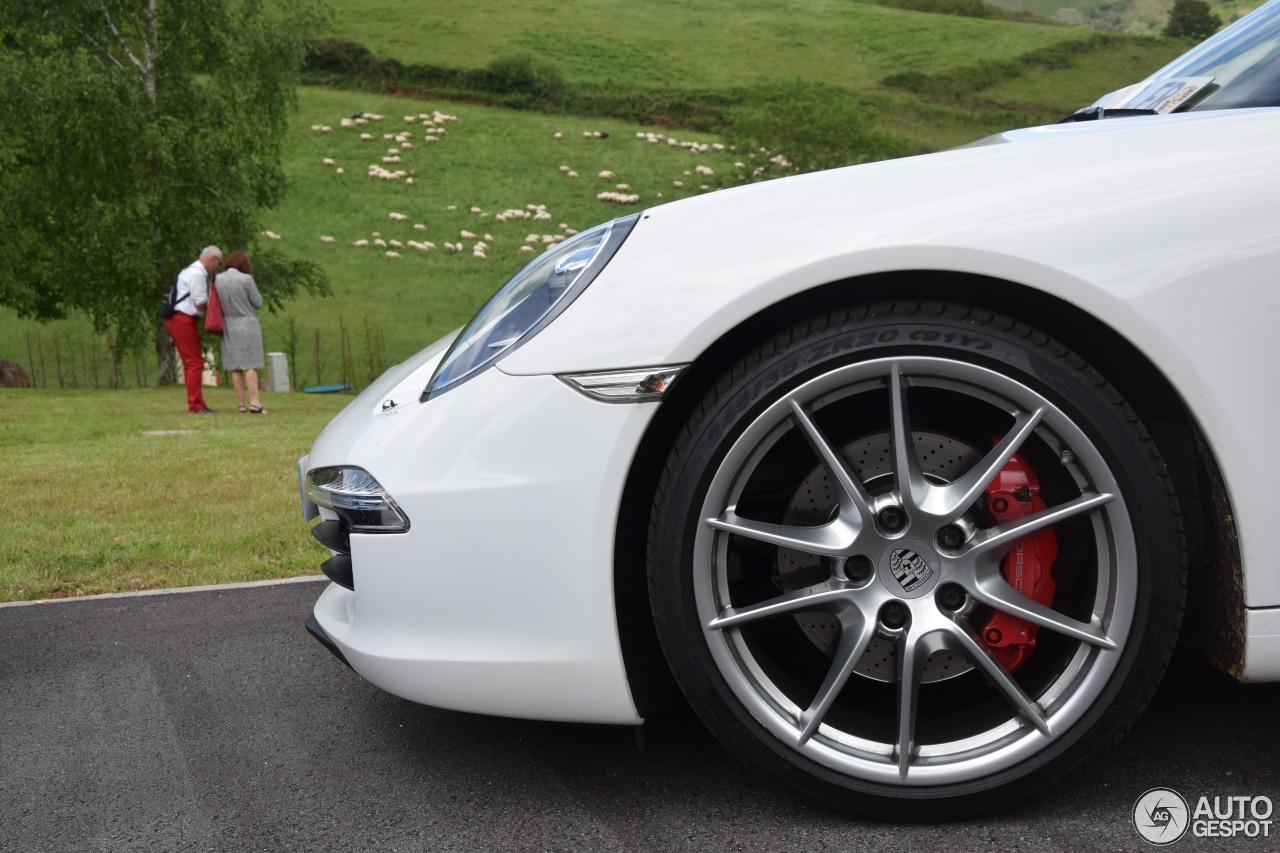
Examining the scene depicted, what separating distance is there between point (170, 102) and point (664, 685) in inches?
797

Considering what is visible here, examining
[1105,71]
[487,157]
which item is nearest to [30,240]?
[487,157]

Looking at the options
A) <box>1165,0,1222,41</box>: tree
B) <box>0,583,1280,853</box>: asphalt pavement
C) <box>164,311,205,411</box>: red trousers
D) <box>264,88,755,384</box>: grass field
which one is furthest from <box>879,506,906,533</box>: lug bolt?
<box>1165,0,1222,41</box>: tree

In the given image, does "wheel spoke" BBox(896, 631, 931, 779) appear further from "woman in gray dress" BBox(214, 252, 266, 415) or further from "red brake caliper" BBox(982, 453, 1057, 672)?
"woman in gray dress" BBox(214, 252, 266, 415)

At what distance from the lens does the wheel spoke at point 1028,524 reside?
1.75 meters

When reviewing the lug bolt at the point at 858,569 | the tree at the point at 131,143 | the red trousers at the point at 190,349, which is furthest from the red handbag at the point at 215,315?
the lug bolt at the point at 858,569

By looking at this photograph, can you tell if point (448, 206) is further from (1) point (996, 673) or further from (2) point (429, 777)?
(1) point (996, 673)

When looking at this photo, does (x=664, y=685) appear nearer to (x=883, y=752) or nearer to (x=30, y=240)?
(x=883, y=752)

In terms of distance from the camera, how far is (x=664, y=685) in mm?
1934

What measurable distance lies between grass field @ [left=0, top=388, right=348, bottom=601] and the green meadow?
0.07ft

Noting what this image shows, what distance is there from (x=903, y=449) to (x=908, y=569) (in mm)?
211

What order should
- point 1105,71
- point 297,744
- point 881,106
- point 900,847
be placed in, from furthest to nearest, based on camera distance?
point 1105,71, point 881,106, point 297,744, point 900,847

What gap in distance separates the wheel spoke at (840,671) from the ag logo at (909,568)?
0.30 ft

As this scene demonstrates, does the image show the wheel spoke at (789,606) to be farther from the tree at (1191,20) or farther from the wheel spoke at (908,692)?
the tree at (1191,20)

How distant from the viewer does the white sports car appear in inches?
68.3
